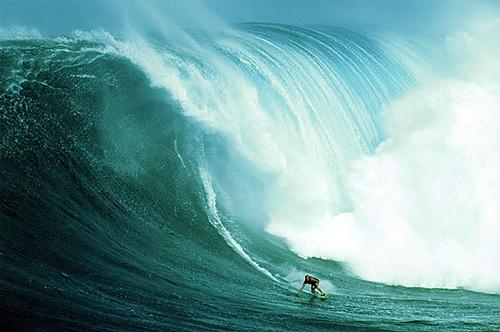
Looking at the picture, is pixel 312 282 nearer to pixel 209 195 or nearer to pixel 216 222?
pixel 216 222

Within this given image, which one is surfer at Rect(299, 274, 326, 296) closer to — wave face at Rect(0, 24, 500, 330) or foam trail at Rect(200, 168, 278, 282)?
wave face at Rect(0, 24, 500, 330)

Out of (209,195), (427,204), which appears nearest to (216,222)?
(209,195)

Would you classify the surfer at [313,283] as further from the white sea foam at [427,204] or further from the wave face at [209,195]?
the white sea foam at [427,204]

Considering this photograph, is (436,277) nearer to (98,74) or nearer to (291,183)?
(291,183)

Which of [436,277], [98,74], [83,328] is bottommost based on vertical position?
[83,328]

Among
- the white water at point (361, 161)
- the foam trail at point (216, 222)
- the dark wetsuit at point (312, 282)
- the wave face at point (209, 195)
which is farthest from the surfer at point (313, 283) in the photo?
the white water at point (361, 161)

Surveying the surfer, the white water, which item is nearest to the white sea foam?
the white water

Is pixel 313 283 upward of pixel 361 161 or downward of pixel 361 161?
downward

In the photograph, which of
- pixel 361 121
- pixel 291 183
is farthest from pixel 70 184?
pixel 361 121
